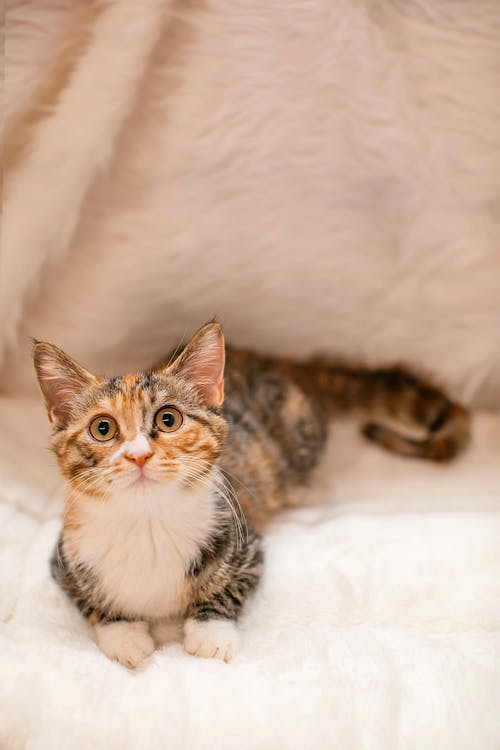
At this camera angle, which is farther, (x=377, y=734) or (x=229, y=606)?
(x=229, y=606)

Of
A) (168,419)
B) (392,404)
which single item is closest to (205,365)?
(168,419)

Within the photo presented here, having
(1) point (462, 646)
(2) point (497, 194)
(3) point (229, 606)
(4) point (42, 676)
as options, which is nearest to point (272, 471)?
(3) point (229, 606)

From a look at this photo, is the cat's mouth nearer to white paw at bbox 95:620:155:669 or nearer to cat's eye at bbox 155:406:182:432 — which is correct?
cat's eye at bbox 155:406:182:432

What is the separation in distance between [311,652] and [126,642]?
274 millimetres

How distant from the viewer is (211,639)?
977 millimetres

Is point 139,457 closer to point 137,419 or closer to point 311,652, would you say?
point 137,419

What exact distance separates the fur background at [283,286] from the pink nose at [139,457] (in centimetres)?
29

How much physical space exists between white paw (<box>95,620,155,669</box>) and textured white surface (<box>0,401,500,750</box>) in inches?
1.0

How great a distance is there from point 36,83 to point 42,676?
98 centimetres

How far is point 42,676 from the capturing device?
881 mm

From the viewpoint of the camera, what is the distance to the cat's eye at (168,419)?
978 millimetres

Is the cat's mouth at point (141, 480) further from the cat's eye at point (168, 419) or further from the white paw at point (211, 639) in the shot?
the white paw at point (211, 639)

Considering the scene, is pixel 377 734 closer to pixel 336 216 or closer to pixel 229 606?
pixel 229 606

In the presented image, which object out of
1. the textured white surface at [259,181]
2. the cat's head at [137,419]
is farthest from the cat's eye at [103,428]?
the textured white surface at [259,181]
